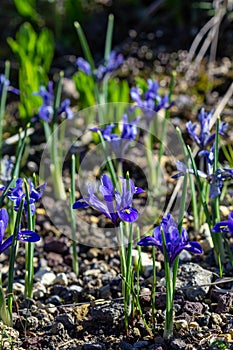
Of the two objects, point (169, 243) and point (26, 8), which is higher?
point (26, 8)

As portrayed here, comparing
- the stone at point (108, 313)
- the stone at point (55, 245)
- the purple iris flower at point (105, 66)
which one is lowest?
the stone at point (108, 313)

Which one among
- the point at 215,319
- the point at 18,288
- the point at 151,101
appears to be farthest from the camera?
the point at 151,101

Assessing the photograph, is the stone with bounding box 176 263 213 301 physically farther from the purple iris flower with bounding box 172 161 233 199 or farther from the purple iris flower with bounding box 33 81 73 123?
the purple iris flower with bounding box 33 81 73 123

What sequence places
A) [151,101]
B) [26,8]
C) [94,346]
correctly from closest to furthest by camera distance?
[94,346] → [151,101] → [26,8]

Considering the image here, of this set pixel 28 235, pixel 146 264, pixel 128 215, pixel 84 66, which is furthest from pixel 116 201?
pixel 84 66

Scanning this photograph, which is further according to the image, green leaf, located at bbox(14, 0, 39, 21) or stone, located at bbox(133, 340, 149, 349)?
green leaf, located at bbox(14, 0, 39, 21)

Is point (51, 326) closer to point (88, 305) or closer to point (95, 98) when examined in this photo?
point (88, 305)

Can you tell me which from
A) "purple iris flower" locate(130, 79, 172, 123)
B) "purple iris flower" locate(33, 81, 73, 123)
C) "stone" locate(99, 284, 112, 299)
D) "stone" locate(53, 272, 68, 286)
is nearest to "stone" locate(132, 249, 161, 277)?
"stone" locate(99, 284, 112, 299)

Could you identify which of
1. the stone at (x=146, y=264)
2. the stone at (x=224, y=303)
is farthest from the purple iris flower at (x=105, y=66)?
the stone at (x=224, y=303)

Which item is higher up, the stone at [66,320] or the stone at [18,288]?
the stone at [18,288]

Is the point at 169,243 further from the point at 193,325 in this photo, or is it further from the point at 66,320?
the point at 66,320

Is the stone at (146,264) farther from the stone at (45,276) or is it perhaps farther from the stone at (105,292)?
the stone at (45,276)

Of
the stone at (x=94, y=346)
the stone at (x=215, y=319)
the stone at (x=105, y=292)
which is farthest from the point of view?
the stone at (x=105, y=292)

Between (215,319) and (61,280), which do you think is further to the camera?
(61,280)
